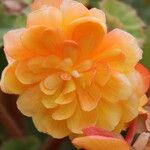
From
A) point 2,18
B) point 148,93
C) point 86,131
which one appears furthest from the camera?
point 2,18

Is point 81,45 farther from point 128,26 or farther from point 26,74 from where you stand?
point 128,26

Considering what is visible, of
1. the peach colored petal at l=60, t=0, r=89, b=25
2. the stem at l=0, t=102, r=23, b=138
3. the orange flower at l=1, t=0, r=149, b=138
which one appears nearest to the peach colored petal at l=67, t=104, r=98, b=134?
the orange flower at l=1, t=0, r=149, b=138

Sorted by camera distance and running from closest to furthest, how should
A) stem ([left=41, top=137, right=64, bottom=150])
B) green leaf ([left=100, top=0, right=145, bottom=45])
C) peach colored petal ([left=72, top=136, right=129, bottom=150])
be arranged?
peach colored petal ([left=72, top=136, right=129, bottom=150]), stem ([left=41, top=137, right=64, bottom=150]), green leaf ([left=100, top=0, right=145, bottom=45])

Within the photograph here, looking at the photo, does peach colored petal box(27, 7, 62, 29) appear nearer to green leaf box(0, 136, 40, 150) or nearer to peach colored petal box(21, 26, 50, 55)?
peach colored petal box(21, 26, 50, 55)

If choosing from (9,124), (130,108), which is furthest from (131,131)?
(9,124)

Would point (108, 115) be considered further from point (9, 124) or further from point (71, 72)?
point (9, 124)

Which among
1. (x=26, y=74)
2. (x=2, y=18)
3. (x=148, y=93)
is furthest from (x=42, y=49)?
(x=2, y=18)

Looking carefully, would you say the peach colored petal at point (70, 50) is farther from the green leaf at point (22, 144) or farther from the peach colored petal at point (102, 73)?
the green leaf at point (22, 144)
